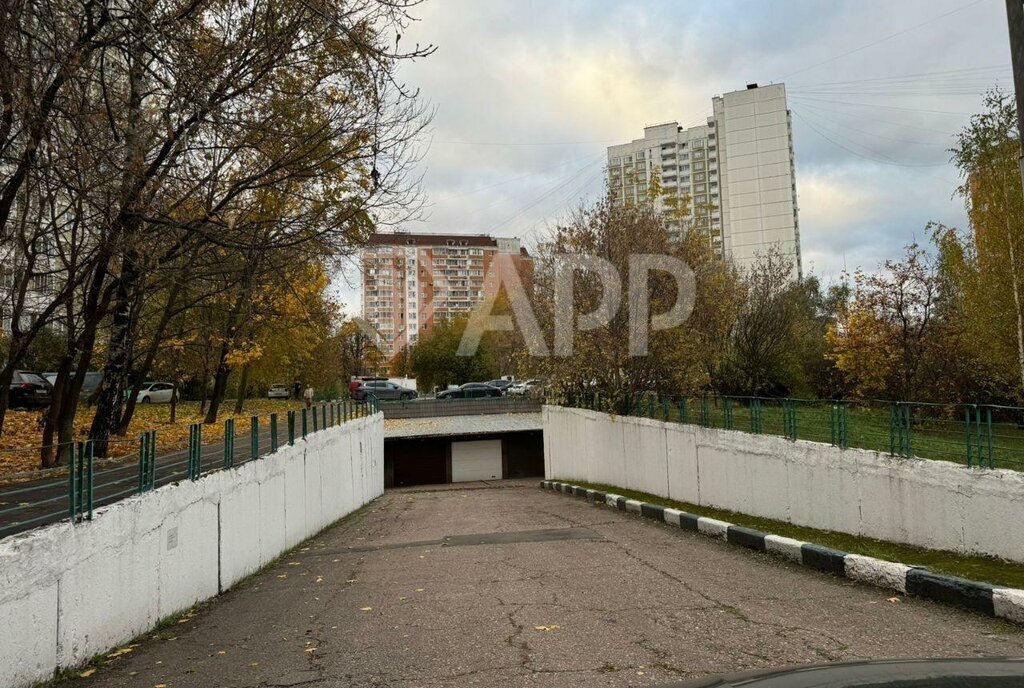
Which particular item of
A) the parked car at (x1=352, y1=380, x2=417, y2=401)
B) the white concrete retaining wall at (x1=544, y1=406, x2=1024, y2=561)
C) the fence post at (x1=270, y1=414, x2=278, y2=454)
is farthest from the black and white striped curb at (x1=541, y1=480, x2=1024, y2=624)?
the parked car at (x1=352, y1=380, x2=417, y2=401)

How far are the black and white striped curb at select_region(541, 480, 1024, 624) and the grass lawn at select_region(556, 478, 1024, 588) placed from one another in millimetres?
263

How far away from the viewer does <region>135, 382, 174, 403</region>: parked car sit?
143 feet

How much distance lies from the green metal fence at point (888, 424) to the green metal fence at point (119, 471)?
678 centimetres

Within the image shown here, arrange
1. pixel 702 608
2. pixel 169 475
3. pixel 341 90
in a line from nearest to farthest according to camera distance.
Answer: pixel 702 608, pixel 169 475, pixel 341 90

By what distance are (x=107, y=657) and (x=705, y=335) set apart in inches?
620

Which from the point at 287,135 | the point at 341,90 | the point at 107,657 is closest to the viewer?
the point at 107,657

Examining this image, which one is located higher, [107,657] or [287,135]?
[287,135]

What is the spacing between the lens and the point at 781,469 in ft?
37.0

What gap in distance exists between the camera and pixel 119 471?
6680 millimetres

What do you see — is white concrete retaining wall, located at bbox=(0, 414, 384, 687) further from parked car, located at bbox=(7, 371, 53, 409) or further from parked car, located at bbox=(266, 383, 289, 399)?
parked car, located at bbox=(266, 383, 289, 399)

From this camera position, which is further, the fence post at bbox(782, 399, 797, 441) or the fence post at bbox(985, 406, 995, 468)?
the fence post at bbox(782, 399, 797, 441)

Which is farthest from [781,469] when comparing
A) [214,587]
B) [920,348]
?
[920,348]

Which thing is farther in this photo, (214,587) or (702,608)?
(214,587)

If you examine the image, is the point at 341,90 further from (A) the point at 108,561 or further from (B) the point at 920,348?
(B) the point at 920,348
